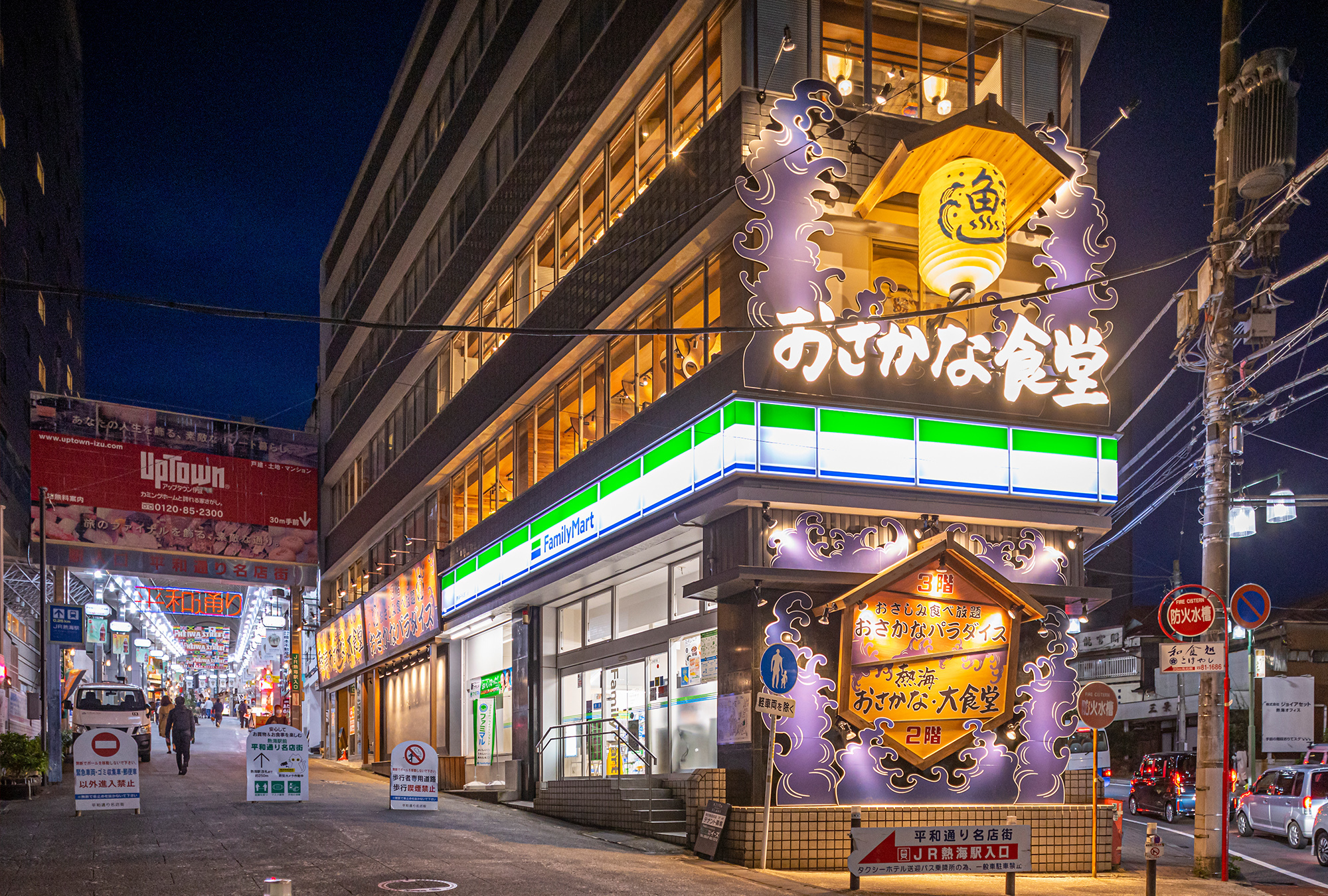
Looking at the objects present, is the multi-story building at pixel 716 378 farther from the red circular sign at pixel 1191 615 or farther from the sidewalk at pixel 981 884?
the red circular sign at pixel 1191 615

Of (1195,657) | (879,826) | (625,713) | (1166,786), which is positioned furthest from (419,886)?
(1166,786)

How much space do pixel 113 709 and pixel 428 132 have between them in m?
19.0

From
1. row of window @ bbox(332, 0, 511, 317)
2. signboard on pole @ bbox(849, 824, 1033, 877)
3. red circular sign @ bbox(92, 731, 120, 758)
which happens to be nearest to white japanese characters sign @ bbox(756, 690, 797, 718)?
signboard on pole @ bbox(849, 824, 1033, 877)

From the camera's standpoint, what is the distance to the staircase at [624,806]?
18.8 metres

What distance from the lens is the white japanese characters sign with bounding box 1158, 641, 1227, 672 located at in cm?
1599

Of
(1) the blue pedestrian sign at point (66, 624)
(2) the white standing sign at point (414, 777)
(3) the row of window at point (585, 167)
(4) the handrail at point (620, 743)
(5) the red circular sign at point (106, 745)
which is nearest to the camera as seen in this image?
(4) the handrail at point (620, 743)

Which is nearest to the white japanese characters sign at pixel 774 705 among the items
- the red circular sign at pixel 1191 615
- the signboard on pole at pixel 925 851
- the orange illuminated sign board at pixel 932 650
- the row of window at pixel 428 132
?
the orange illuminated sign board at pixel 932 650

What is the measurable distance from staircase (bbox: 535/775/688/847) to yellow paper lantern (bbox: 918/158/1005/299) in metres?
8.75

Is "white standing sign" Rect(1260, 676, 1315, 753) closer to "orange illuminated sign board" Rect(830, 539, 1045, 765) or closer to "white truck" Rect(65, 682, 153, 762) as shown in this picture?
"orange illuminated sign board" Rect(830, 539, 1045, 765)

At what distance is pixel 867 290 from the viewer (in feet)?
57.7

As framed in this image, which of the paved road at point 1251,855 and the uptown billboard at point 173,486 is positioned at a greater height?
the uptown billboard at point 173,486

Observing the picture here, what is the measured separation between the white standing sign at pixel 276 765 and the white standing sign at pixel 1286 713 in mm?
25896

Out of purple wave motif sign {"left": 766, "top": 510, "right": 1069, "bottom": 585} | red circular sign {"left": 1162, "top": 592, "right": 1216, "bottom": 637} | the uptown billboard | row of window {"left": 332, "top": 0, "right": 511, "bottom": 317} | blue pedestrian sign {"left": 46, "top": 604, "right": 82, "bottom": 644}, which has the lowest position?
blue pedestrian sign {"left": 46, "top": 604, "right": 82, "bottom": 644}

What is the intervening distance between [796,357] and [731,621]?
3.84 meters
